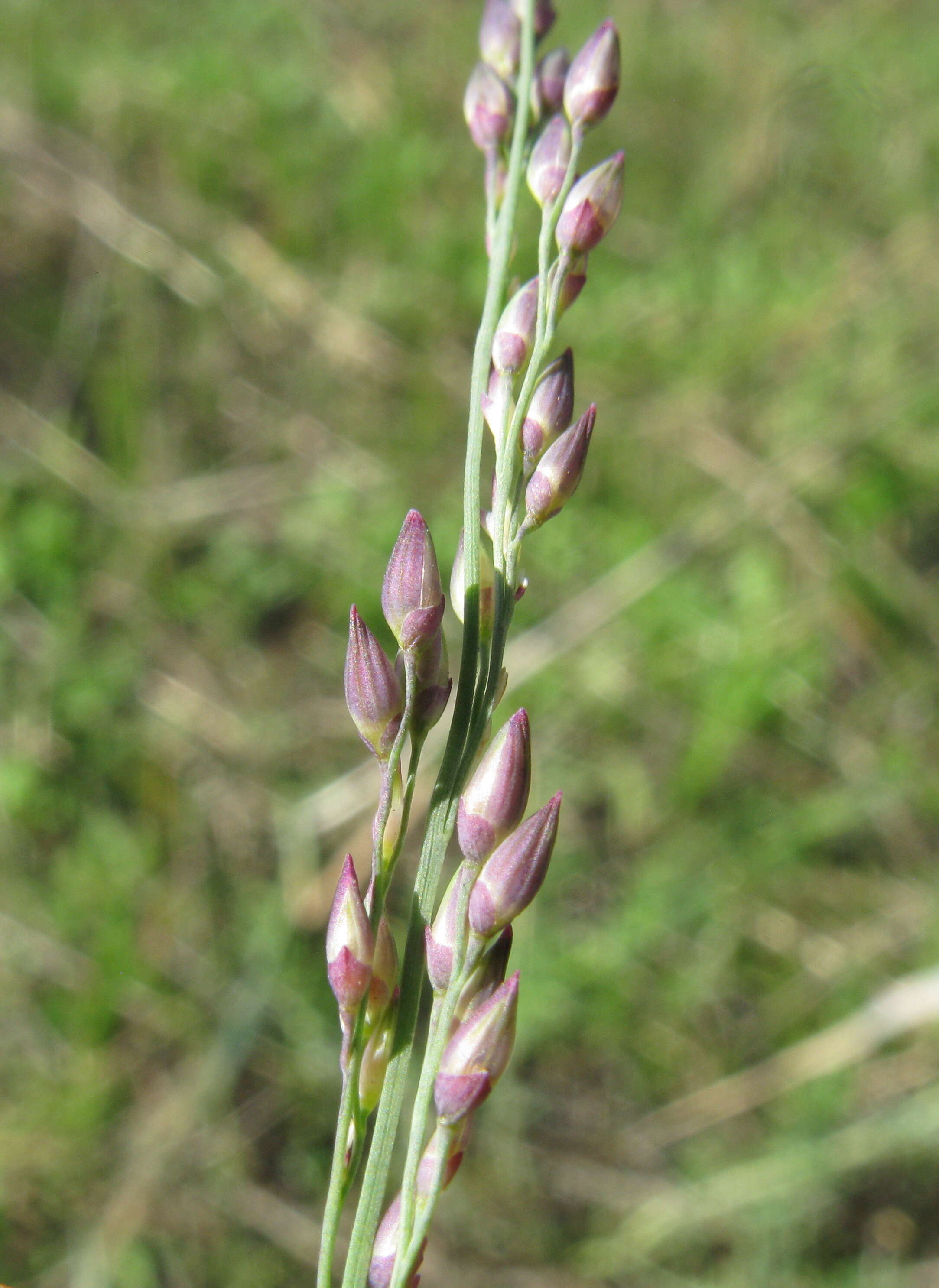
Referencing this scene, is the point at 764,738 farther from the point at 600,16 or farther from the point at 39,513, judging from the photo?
the point at 600,16

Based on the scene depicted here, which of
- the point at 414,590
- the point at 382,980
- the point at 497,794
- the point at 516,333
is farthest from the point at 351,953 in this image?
the point at 516,333

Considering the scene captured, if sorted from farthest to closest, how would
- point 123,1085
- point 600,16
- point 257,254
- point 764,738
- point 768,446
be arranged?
point 600,16
point 257,254
point 768,446
point 764,738
point 123,1085

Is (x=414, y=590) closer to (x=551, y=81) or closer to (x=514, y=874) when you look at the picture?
(x=514, y=874)

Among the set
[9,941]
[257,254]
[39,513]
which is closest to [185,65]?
[257,254]

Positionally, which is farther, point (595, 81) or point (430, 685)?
point (595, 81)

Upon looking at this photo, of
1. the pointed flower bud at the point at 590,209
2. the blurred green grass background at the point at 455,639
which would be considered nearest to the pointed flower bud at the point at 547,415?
the pointed flower bud at the point at 590,209

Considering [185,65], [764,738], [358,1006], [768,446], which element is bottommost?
[358,1006]

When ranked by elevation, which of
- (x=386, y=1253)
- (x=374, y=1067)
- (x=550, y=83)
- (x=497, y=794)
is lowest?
(x=386, y=1253)
